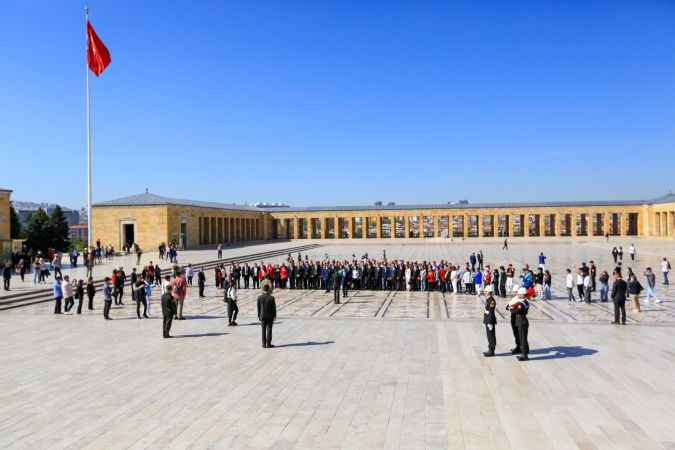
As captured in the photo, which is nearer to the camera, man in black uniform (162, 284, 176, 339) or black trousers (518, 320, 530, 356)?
black trousers (518, 320, 530, 356)

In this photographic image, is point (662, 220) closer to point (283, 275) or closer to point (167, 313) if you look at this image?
point (283, 275)

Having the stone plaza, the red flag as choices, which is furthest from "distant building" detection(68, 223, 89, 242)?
the stone plaza

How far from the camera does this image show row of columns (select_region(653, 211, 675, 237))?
2237 inches

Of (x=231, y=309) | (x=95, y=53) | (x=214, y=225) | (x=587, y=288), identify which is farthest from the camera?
(x=214, y=225)

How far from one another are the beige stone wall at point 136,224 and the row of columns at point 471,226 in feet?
94.6

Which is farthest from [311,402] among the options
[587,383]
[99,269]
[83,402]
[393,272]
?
[99,269]

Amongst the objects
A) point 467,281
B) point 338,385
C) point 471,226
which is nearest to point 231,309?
point 338,385

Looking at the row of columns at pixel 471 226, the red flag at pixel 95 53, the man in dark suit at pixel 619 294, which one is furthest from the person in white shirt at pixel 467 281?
the row of columns at pixel 471 226

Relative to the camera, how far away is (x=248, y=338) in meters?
11.5

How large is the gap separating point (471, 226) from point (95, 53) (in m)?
56.6

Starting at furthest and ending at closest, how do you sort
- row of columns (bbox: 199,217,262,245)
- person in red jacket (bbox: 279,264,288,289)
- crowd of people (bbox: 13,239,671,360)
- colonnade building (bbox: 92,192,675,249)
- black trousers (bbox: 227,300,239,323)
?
colonnade building (bbox: 92,192,675,249) → row of columns (bbox: 199,217,262,245) → person in red jacket (bbox: 279,264,288,289) → black trousers (bbox: 227,300,239,323) → crowd of people (bbox: 13,239,671,360)

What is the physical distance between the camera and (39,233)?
192ft

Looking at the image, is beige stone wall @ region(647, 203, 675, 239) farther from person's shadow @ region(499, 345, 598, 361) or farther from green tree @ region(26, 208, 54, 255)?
green tree @ region(26, 208, 54, 255)

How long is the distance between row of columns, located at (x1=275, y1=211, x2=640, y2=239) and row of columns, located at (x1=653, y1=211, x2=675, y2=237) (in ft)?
9.85
